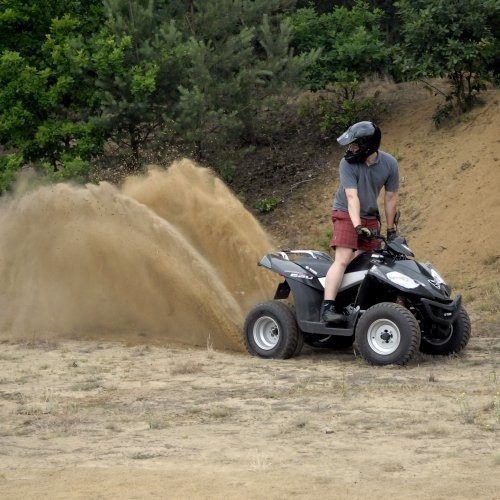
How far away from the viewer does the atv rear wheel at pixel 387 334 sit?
10.5 m

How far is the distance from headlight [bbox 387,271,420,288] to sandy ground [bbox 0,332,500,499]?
81 centimetres

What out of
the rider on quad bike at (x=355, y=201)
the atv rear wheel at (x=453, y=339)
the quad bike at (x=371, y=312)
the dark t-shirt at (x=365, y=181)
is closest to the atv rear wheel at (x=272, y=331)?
the quad bike at (x=371, y=312)

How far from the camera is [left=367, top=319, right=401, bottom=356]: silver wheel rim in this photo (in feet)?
34.9

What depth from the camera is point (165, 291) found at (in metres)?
13.3

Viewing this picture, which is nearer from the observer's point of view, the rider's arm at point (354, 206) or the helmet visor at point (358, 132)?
the rider's arm at point (354, 206)

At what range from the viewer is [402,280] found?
10.7m

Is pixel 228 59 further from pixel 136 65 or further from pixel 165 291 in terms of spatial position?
pixel 165 291

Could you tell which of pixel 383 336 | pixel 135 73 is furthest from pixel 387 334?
pixel 135 73

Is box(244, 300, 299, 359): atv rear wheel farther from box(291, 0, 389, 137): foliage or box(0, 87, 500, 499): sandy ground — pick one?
box(291, 0, 389, 137): foliage

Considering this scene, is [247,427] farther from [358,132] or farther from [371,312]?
[358,132]

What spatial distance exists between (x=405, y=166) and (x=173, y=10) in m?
6.14

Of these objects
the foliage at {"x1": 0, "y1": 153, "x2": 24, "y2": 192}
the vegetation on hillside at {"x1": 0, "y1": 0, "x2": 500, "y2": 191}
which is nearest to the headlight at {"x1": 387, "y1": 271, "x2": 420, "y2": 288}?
the vegetation on hillside at {"x1": 0, "y1": 0, "x2": 500, "y2": 191}

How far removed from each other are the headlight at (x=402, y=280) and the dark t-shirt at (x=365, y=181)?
81 cm

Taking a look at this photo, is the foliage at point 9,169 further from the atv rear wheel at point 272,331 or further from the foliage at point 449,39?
the atv rear wheel at point 272,331
